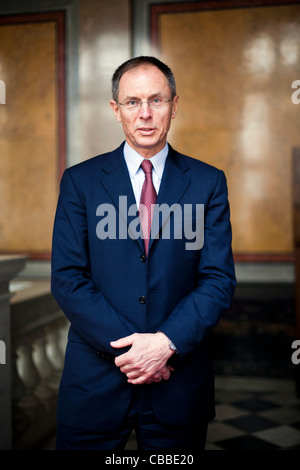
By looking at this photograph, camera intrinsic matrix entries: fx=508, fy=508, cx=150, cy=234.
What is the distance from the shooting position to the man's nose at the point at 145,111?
1641 mm

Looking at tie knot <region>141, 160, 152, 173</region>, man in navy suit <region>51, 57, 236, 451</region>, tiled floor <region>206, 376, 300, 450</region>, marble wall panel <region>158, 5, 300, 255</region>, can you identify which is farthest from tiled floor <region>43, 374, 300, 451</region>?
tie knot <region>141, 160, 152, 173</region>

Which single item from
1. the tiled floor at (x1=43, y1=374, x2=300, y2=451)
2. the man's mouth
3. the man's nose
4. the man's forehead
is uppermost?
the man's forehead

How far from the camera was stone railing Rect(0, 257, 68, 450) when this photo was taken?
2.51 m

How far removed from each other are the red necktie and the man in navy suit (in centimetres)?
1

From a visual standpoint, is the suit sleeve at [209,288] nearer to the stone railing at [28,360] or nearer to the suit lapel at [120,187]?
the suit lapel at [120,187]

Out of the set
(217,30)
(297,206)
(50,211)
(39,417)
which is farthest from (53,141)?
(39,417)

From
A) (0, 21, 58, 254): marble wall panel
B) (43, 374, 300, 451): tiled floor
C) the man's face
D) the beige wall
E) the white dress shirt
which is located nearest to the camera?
the man's face

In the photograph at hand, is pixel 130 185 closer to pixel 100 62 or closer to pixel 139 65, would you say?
pixel 139 65

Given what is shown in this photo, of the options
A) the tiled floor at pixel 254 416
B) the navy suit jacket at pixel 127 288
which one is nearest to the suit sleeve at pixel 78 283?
A: the navy suit jacket at pixel 127 288

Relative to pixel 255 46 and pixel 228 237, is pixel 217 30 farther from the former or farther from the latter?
pixel 228 237

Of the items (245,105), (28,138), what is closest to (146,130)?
(245,105)

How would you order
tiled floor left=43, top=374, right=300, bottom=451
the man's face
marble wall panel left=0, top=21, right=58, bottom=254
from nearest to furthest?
the man's face, tiled floor left=43, top=374, right=300, bottom=451, marble wall panel left=0, top=21, right=58, bottom=254

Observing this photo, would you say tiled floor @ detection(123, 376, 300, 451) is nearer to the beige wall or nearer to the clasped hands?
the clasped hands

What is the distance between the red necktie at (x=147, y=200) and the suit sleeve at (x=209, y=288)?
0.19m
